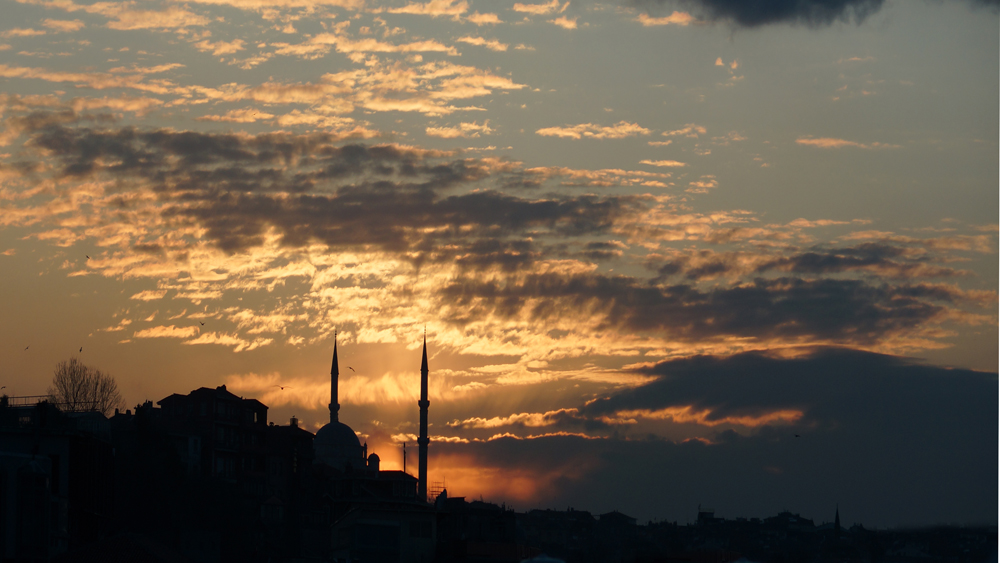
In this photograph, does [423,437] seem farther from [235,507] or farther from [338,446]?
[235,507]

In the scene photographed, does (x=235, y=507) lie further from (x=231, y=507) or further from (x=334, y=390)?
(x=334, y=390)

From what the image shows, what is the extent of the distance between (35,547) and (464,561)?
23.7 metres

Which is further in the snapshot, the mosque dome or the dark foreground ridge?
the mosque dome

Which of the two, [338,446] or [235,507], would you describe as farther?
[338,446]

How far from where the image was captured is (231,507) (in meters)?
78.0

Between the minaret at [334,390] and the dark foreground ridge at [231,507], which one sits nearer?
the dark foreground ridge at [231,507]

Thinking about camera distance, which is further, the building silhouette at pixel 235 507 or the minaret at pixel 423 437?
the minaret at pixel 423 437

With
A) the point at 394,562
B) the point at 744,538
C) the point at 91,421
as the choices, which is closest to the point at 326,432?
the point at 744,538

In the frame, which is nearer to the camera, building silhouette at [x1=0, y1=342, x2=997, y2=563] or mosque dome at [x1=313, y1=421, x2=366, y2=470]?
building silhouette at [x1=0, y1=342, x2=997, y2=563]

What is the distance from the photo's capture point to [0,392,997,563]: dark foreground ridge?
5316cm

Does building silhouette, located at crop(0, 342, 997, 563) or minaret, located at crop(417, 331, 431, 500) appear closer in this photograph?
building silhouette, located at crop(0, 342, 997, 563)

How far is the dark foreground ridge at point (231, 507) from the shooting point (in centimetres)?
5316

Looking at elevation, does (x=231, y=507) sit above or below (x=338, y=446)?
below

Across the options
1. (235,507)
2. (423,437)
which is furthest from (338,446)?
(235,507)
